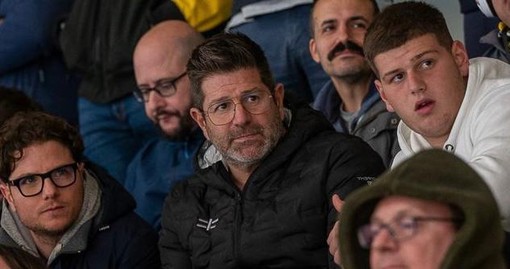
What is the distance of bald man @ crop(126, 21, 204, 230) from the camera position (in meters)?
4.64

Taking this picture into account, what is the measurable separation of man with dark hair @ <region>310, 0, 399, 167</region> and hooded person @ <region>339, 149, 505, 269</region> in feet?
5.73

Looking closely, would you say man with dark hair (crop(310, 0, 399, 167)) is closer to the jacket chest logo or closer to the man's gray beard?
the man's gray beard

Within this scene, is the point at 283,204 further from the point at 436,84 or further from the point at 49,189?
the point at 49,189

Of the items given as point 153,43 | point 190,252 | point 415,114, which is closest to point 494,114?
point 415,114

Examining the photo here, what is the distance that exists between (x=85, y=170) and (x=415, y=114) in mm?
1365

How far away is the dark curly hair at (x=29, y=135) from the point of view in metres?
4.00

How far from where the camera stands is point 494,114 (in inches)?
125

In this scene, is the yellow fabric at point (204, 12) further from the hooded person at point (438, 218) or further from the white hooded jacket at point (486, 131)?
the hooded person at point (438, 218)

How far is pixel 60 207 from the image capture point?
397cm

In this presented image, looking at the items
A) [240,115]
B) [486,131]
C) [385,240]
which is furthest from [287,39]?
[385,240]

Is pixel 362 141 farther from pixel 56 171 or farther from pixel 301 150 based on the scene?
pixel 56 171

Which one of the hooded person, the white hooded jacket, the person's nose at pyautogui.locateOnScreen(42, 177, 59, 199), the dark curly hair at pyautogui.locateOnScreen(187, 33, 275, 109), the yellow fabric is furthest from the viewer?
the yellow fabric

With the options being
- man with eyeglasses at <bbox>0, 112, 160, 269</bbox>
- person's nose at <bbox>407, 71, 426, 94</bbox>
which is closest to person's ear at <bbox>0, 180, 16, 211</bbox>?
man with eyeglasses at <bbox>0, 112, 160, 269</bbox>

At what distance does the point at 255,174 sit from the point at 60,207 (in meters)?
0.75
